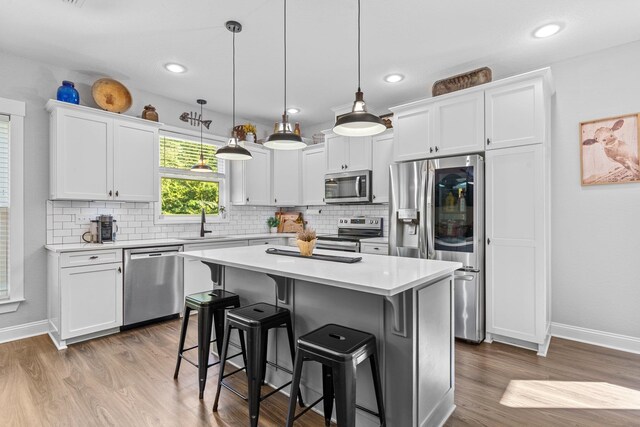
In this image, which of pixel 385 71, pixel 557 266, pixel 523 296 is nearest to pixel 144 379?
pixel 523 296

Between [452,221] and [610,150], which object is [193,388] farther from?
[610,150]

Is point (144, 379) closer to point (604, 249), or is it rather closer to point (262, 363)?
point (262, 363)

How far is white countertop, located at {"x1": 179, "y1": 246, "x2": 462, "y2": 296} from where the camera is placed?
5.00ft

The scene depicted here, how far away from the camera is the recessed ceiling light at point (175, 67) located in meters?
3.44

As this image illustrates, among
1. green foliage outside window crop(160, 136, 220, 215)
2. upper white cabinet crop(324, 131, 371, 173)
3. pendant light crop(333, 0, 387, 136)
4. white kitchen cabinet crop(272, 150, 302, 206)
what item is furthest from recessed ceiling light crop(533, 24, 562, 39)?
green foliage outside window crop(160, 136, 220, 215)

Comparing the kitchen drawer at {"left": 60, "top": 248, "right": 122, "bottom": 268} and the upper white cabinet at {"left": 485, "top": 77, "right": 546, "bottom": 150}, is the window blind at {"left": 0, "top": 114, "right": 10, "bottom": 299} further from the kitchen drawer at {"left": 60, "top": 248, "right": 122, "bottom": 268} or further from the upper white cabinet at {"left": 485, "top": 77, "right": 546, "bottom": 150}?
the upper white cabinet at {"left": 485, "top": 77, "right": 546, "bottom": 150}

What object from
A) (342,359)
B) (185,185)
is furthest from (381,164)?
(342,359)

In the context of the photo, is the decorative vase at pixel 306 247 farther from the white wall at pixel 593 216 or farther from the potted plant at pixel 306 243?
the white wall at pixel 593 216

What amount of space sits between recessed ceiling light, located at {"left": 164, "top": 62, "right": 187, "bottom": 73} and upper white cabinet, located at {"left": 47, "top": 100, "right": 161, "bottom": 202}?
0.72 meters

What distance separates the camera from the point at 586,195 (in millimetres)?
3209

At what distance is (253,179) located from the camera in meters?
5.08

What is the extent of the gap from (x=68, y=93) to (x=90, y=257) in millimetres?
1672

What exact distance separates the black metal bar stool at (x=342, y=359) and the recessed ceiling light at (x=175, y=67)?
10.1 feet

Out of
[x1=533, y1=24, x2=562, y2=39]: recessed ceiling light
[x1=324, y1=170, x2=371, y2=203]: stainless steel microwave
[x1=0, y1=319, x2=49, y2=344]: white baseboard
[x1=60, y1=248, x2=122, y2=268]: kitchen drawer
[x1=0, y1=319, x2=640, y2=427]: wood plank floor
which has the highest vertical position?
[x1=533, y1=24, x2=562, y2=39]: recessed ceiling light
